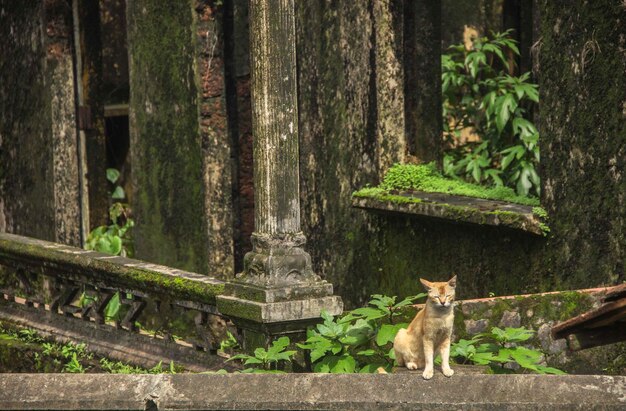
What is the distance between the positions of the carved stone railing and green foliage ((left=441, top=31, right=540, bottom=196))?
7.50 ft

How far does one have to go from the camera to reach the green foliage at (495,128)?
28.1ft

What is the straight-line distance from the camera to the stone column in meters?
6.43

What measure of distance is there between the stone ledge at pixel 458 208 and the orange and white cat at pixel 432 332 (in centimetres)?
226

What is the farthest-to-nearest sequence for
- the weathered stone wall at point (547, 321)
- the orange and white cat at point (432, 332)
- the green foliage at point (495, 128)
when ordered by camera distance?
the green foliage at point (495, 128)
the weathered stone wall at point (547, 321)
the orange and white cat at point (432, 332)

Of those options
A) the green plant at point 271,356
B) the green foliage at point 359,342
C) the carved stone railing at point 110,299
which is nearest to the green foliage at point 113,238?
the carved stone railing at point 110,299

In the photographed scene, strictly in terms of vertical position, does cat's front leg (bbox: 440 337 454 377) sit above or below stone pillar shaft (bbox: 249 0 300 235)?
below

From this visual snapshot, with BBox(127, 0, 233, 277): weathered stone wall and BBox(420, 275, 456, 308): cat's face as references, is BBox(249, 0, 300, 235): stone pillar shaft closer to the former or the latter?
BBox(420, 275, 456, 308): cat's face

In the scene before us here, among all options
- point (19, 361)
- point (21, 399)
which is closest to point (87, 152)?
point (19, 361)

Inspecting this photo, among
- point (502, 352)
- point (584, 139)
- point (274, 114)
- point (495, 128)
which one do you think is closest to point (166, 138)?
point (495, 128)

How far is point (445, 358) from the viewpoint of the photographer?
4758mm

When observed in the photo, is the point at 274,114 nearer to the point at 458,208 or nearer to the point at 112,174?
the point at 458,208

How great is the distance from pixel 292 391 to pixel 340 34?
4853 millimetres

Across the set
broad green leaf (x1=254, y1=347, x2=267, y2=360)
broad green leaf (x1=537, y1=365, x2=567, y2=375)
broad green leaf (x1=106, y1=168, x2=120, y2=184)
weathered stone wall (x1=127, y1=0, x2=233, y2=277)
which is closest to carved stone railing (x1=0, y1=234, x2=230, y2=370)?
weathered stone wall (x1=127, y1=0, x2=233, y2=277)

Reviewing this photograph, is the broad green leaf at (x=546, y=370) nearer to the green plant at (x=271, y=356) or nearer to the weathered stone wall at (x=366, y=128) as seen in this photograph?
the green plant at (x=271, y=356)
